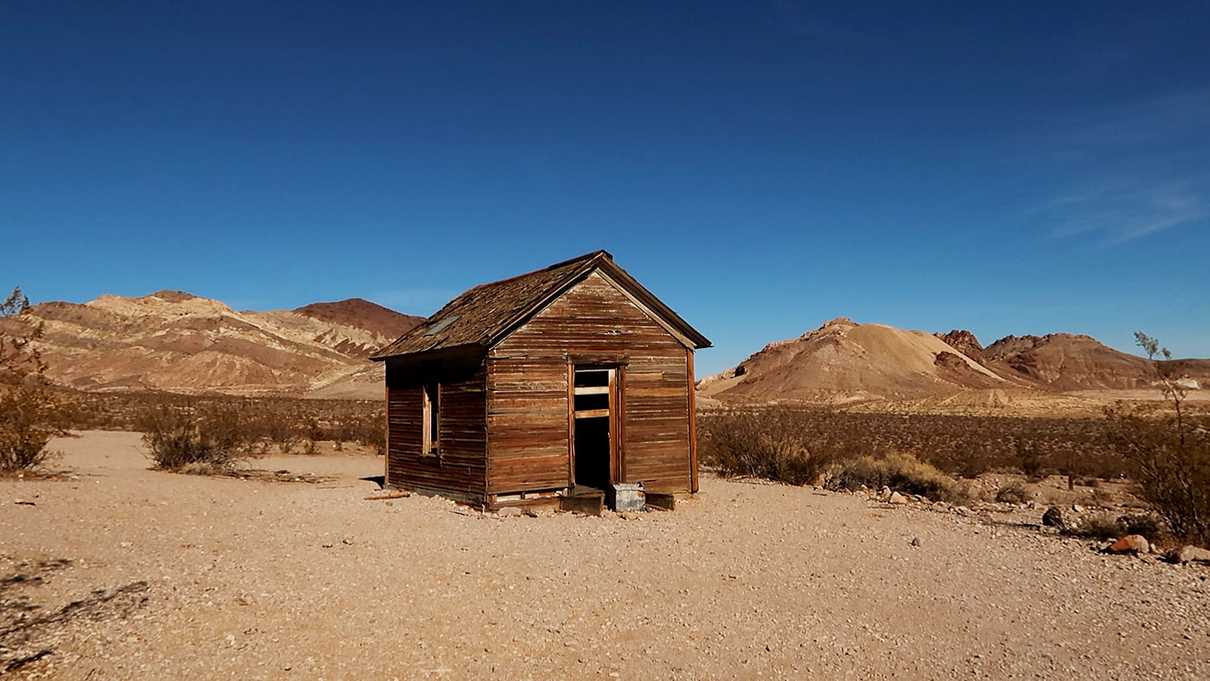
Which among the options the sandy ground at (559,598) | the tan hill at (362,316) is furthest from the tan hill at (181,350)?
the sandy ground at (559,598)

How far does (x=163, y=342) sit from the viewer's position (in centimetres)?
Result: 8806

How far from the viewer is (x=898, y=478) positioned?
17.5 metres

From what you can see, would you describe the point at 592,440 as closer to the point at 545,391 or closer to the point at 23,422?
the point at 545,391

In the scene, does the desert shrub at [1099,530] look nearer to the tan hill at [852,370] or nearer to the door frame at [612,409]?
the door frame at [612,409]

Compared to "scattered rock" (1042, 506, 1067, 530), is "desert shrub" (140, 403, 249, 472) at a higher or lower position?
higher

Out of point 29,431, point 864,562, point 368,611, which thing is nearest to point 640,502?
point 864,562

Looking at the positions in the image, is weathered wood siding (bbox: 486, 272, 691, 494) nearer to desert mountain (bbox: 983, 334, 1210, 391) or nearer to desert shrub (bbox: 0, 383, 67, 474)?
desert shrub (bbox: 0, 383, 67, 474)

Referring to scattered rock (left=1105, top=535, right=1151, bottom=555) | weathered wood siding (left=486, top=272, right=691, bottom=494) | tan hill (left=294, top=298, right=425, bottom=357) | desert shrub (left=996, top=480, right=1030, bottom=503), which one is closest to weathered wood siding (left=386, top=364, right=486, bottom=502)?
weathered wood siding (left=486, top=272, right=691, bottom=494)

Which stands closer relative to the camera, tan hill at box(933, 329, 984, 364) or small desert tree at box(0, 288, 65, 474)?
small desert tree at box(0, 288, 65, 474)

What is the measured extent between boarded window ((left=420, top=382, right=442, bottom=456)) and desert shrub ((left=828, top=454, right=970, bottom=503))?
9089mm

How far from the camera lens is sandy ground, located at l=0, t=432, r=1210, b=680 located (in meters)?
5.84

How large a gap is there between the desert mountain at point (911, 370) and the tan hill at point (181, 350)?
42.2 metres

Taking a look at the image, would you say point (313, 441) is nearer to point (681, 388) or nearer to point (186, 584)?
point (681, 388)

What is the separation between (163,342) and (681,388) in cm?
8989
